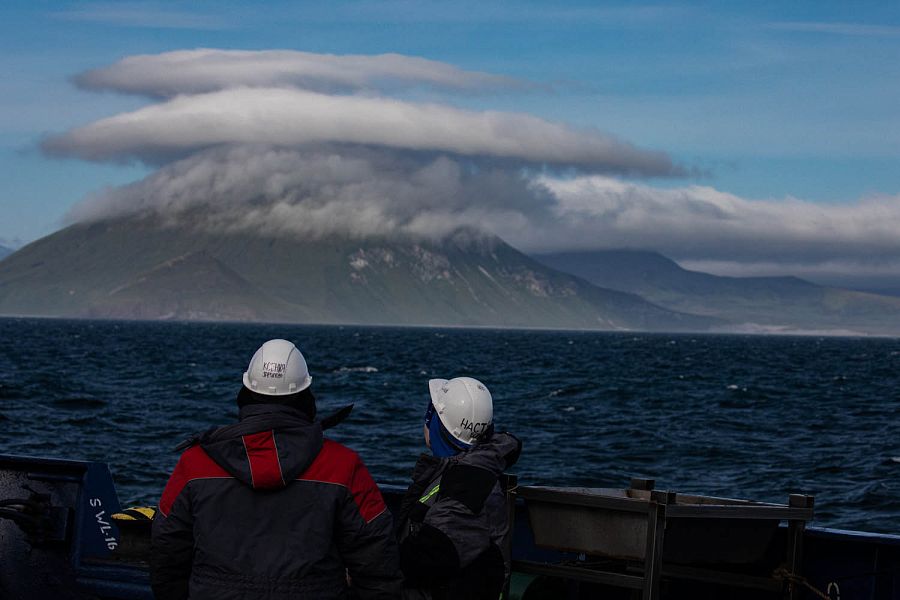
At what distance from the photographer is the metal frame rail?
21.7ft

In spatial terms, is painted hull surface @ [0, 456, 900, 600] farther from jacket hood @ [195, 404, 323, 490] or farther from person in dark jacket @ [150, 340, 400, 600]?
jacket hood @ [195, 404, 323, 490]

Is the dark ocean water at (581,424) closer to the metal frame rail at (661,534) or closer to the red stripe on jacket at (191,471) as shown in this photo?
the metal frame rail at (661,534)

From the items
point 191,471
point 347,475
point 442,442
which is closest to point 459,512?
point 442,442

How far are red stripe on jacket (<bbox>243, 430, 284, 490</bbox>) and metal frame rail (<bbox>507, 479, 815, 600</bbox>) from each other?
7.70 feet

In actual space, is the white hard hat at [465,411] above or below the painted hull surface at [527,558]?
above

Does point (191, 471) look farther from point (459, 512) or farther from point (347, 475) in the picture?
point (459, 512)

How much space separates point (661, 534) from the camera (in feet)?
21.8

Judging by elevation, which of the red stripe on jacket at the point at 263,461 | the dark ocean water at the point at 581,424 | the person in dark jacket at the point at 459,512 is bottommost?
the dark ocean water at the point at 581,424

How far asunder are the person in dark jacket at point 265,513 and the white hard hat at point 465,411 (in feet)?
3.66

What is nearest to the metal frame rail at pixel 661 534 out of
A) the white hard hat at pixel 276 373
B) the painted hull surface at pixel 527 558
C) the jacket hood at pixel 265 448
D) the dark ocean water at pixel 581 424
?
the painted hull surface at pixel 527 558

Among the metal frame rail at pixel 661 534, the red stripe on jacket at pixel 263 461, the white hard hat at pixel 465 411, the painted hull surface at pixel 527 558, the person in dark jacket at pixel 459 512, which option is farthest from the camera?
the painted hull surface at pixel 527 558

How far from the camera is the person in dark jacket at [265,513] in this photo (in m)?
5.01

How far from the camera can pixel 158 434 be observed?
34812 mm

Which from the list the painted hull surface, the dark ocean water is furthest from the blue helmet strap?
the dark ocean water
